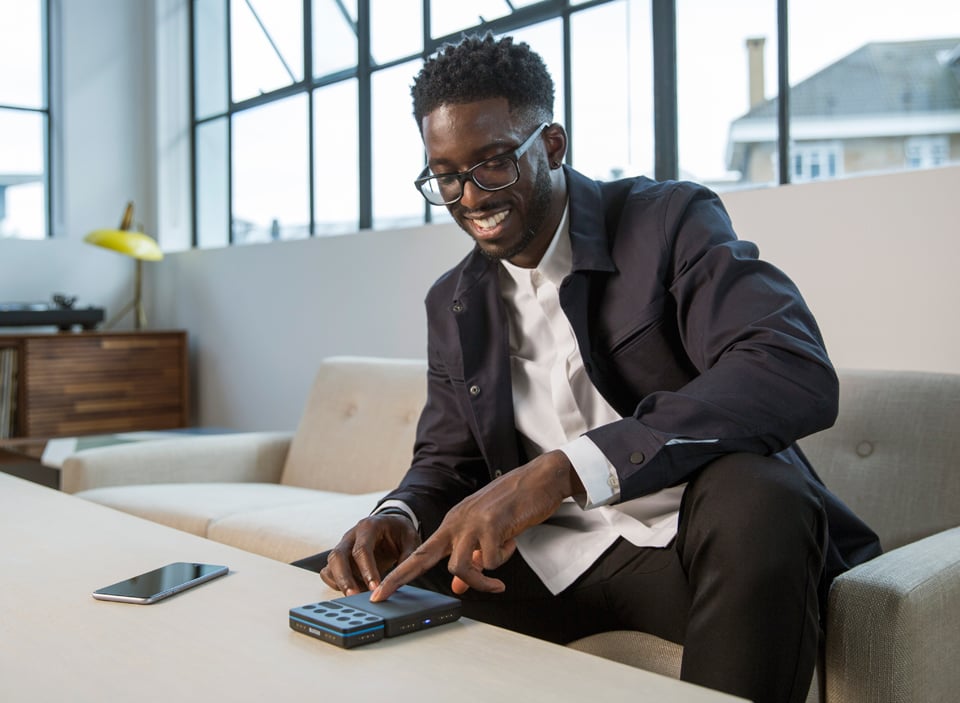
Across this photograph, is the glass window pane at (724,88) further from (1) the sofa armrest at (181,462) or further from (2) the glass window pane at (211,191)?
(2) the glass window pane at (211,191)

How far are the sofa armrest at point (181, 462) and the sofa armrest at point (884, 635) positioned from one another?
2.27 m

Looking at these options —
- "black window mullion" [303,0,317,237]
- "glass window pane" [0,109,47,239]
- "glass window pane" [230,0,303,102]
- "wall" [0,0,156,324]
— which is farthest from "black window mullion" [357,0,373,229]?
"glass window pane" [0,109,47,239]

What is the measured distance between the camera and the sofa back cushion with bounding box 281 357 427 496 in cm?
284

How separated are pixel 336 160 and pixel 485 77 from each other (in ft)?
9.34

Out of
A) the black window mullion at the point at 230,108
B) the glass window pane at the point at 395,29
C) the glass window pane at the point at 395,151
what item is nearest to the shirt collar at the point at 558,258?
the glass window pane at the point at 395,151

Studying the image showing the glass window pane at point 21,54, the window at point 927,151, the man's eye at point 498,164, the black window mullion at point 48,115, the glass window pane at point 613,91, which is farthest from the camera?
the black window mullion at point 48,115

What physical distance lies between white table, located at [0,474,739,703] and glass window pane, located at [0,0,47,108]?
436 centimetres

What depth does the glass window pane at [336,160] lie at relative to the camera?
4.23 metres

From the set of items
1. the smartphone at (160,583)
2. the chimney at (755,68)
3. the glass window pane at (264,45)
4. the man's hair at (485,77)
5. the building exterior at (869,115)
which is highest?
the glass window pane at (264,45)

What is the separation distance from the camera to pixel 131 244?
180 inches

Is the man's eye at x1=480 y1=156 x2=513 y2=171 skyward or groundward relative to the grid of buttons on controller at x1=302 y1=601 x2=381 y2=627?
skyward

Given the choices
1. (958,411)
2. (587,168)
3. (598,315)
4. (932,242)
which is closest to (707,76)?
(587,168)

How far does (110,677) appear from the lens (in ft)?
2.93

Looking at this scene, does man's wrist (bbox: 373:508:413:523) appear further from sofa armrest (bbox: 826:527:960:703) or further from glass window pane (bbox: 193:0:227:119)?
glass window pane (bbox: 193:0:227:119)
